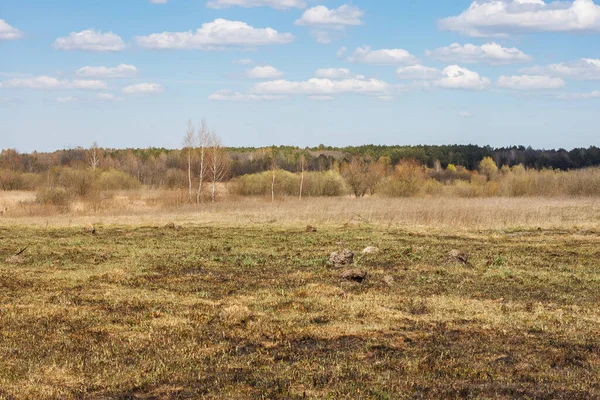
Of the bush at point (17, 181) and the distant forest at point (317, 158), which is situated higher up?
the distant forest at point (317, 158)

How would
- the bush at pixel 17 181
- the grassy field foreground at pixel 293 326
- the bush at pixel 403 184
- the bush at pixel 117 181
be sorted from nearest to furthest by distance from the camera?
the grassy field foreground at pixel 293 326
the bush at pixel 403 184
the bush at pixel 117 181
the bush at pixel 17 181

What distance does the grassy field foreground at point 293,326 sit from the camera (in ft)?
27.5

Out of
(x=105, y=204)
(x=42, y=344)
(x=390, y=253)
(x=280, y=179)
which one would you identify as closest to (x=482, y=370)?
(x=42, y=344)

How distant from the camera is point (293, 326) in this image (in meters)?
11.5

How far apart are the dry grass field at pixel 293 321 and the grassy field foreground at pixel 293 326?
0.14 feet

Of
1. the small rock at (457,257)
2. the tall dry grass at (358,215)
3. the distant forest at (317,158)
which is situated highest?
the distant forest at (317,158)

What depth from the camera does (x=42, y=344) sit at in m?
10.3

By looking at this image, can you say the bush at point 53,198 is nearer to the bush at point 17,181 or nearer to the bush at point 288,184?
the bush at point 288,184

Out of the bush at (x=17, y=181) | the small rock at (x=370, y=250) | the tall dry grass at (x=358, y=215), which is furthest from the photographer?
the bush at (x=17, y=181)

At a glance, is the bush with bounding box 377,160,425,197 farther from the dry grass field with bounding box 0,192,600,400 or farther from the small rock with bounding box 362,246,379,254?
the small rock with bounding box 362,246,379,254

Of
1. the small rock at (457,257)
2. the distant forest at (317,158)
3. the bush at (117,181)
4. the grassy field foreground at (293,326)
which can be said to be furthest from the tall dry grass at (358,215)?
the distant forest at (317,158)

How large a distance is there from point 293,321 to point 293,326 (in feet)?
1.31

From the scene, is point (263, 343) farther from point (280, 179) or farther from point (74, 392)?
point (280, 179)

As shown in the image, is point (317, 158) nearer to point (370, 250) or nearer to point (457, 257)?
point (370, 250)
